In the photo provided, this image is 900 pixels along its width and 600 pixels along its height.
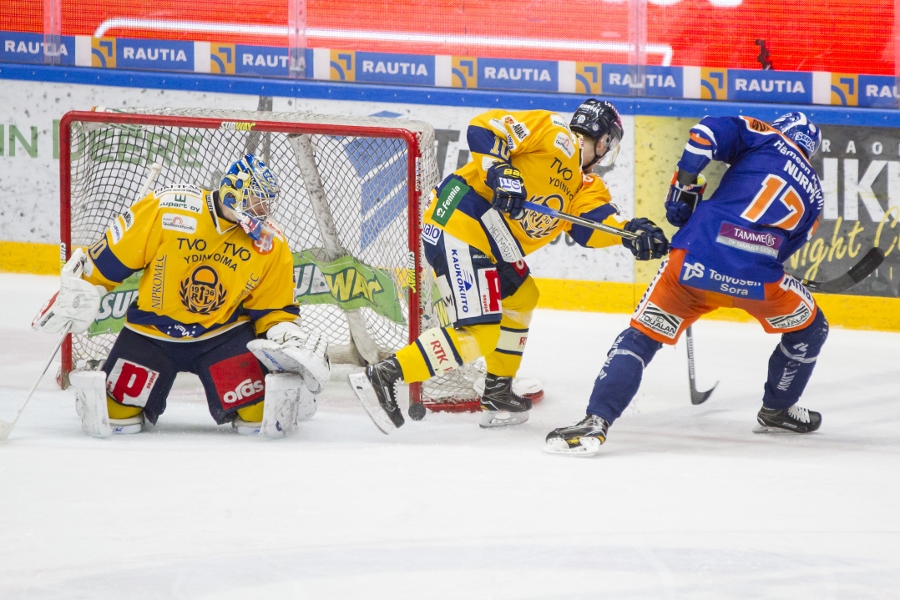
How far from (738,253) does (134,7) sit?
3.99m

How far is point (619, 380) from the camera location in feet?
9.40

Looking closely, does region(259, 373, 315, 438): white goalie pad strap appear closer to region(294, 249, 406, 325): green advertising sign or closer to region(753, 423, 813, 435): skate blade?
region(294, 249, 406, 325): green advertising sign

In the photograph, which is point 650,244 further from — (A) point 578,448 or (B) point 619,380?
(A) point 578,448

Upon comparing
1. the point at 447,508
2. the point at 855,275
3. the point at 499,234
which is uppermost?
the point at 499,234

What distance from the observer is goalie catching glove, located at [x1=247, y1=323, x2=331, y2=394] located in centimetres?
293

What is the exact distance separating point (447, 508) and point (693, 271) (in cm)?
102

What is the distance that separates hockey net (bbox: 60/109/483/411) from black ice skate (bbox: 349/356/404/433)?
0.42 metres

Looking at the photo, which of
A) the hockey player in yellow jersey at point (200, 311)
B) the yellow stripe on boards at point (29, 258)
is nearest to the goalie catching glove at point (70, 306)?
the hockey player in yellow jersey at point (200, 311)

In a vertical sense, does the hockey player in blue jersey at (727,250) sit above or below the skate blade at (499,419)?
above

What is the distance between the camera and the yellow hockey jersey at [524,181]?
3.05m

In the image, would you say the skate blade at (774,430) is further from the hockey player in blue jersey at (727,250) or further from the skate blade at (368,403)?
the skate blade at (368,403)

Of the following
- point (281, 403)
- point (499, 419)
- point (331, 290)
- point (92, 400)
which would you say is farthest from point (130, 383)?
point (499, 419)

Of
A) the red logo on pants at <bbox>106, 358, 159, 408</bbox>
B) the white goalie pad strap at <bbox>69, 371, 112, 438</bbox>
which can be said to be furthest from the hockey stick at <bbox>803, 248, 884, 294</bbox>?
the white goalie pad strap at <bbox>69, 371, 112, 438</bbox>

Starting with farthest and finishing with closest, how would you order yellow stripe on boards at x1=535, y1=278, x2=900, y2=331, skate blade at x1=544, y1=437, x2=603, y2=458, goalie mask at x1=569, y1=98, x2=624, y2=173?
yellow stripe on boards at x1=535, y1=278, x2=900, y2=331
goalie mask at x1=569, y1=98, x2=624, y2=173
skate blade at x1=544, y1=437, x2=603, y2=458
